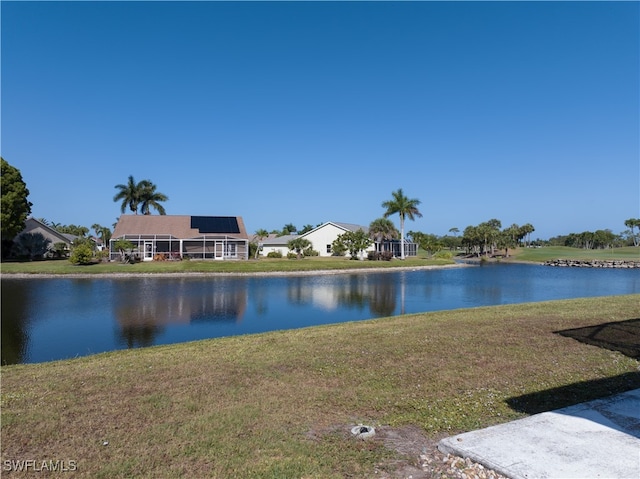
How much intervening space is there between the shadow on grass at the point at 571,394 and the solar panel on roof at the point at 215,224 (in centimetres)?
4310

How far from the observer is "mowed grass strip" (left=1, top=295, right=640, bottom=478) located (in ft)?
12.5

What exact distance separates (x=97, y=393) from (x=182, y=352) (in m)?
2.73

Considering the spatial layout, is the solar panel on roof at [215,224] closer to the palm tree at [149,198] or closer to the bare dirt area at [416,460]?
the palm tree at [149,198]

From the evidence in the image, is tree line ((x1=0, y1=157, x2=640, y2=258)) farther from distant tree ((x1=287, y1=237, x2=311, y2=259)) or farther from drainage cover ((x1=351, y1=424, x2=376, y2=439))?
drainage cover ((x1=351, y1=424, x2=376, y2=439))

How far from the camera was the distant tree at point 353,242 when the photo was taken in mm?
51812

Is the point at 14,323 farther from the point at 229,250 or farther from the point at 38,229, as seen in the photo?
the point at 38,229

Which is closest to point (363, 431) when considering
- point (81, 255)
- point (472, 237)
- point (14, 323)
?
point (14, 323)

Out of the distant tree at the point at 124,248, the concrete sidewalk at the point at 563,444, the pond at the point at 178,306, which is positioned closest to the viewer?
the concrete sidewalk at the point at 563,444

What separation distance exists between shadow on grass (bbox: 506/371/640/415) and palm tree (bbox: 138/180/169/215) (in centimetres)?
5835

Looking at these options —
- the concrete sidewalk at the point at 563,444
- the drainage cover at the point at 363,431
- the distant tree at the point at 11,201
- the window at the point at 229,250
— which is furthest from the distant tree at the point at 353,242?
the drainage cover at the point at 363,431

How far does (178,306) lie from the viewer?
1845cm

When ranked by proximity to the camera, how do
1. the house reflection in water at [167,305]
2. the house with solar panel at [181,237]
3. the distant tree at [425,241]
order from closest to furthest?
the house reflection in water at [167,305]
the house with solar panel at [181,237]
the distant tree at [425,241]

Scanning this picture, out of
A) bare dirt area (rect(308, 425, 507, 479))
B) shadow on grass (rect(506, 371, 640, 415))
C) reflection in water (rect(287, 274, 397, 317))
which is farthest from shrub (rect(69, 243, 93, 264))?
shadow on grass (rect(506, 371, 640, 415))

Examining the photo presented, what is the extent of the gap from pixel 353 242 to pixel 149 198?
97.3 feet
